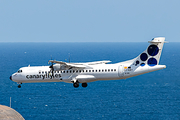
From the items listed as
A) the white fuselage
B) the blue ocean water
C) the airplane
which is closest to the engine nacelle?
the airplane

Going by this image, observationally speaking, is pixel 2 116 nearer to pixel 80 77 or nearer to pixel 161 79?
pixel 80 77

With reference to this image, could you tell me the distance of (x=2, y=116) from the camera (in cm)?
11250

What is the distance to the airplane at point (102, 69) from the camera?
2753 inches

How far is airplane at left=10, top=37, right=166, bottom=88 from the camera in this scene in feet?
229

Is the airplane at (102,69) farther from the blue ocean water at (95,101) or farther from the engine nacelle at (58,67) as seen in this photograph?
the blue ocean water at (95,101)

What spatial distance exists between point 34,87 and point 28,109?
36.6 m

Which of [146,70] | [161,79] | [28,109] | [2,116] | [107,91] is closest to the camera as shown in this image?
[146,70]

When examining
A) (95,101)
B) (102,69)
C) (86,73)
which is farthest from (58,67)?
(95,101)

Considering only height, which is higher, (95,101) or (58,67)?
(58,67)

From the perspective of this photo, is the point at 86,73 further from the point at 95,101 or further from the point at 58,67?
the point at 95,101

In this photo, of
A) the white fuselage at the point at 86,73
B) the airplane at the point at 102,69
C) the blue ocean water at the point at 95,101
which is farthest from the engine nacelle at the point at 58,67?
the blue ocean water at the point at 95,101

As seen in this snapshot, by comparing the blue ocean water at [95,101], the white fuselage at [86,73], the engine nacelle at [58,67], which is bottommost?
the blue ocean water at [95,101]

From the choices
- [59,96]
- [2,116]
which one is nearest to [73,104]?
[59,96]

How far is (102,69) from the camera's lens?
70688 millimetres
